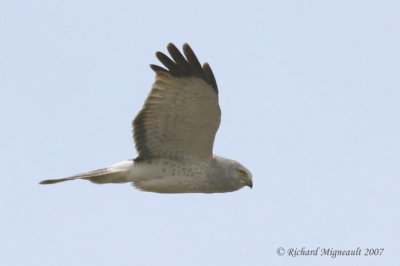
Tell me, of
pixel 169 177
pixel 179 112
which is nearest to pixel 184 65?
pixel 179 112

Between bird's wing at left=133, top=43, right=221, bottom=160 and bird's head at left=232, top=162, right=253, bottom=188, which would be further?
bird's head at left=232, top=162, right=253, bottom=188

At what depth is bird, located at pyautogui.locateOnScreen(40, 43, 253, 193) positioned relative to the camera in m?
16.3

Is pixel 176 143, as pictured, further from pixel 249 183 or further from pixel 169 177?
pixel 249 183

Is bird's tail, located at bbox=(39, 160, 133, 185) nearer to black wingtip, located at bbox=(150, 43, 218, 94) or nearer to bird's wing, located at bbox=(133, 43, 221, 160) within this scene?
bird's wing, located at bbox=(133, 43, 221, 160)

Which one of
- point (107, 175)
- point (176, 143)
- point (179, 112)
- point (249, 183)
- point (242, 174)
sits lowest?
point (249, 183)

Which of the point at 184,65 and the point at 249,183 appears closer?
the point at 184,65

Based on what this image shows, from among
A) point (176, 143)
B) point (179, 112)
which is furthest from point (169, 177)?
point (179, 112)

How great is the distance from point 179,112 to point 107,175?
51.4 inches

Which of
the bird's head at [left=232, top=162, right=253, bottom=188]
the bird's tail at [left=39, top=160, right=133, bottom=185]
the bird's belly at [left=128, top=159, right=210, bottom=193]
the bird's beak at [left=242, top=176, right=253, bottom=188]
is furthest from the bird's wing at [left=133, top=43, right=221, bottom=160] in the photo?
the bird's beak at [left=242, top=176, right=253, bottom=188]

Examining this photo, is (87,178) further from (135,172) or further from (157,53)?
(157,53)

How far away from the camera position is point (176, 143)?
1689 cm

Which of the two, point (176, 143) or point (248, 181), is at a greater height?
point (176, 143)

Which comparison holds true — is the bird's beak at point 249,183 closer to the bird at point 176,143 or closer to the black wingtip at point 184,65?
the bird at point 176,143

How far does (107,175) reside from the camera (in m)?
16.7
